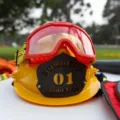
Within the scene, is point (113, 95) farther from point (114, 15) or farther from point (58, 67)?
point (114, 15)

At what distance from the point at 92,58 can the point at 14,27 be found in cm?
1484

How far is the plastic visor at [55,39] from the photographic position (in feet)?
3.79

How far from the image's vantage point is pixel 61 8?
38000 mm

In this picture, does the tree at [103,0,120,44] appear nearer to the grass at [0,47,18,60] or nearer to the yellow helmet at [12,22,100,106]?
the grass at [0,47,18,60]

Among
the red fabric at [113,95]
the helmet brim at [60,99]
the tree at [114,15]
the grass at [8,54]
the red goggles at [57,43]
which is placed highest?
the red goggles at [57,43]

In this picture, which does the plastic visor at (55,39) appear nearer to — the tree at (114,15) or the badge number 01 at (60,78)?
the badge number 01 at (60,78)

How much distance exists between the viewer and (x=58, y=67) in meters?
1.14

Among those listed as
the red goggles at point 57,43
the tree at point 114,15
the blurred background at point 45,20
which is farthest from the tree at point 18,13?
the tree at point 114,15

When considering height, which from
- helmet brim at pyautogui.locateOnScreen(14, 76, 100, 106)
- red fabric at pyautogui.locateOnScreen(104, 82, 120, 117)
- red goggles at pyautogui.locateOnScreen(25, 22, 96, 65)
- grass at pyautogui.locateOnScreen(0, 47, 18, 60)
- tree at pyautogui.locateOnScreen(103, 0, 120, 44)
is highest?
red goggles at pyautogui.locateOnScreen(25, 22, 96, 65)

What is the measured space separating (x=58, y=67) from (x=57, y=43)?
0.27 feet

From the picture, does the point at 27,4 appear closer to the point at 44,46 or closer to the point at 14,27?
the point at 14,27

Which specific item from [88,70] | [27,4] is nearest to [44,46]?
[88,70]

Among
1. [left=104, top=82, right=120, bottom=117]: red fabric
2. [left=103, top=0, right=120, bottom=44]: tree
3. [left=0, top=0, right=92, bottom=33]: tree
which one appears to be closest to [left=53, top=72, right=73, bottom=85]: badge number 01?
[left=104, top=82, right=120, bottom=117]: red fabric

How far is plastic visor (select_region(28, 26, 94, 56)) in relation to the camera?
116 cm
